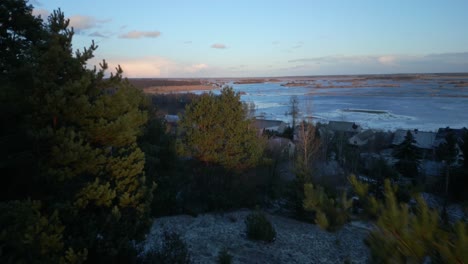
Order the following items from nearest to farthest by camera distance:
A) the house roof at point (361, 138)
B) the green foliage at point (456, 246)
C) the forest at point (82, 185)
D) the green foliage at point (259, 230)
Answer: the green foliage at point (456, 246) < the forest at point (82, 185) < the green foliage at point (259, 230) < the house roof at point (361, 138)

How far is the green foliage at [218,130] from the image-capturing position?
15914mm

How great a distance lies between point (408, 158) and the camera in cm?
2848

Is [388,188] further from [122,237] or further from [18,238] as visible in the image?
[122,237]

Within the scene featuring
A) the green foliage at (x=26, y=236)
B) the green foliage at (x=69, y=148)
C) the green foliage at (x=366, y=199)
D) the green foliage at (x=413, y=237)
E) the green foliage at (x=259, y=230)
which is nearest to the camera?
the green foliage at (x=413, y=237)

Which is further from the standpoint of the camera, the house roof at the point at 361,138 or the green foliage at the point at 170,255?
the house roof at the point at 361,138

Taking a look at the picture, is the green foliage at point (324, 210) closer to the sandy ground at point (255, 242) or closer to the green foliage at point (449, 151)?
the sandy ground at point (255, 242)

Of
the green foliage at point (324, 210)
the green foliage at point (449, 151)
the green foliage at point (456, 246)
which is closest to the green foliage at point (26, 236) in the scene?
the green foliage at point (324, 210)

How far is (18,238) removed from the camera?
5168 mm

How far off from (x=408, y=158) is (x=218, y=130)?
760 inches

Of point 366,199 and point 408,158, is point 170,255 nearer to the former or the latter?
point 366,199

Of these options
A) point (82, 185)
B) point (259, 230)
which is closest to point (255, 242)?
point (259, 230)

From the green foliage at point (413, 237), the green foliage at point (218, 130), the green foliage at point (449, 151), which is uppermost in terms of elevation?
the green foliage at point (413, 237)

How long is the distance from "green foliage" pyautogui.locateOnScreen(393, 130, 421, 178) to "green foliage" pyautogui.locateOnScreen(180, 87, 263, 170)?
1655 cm

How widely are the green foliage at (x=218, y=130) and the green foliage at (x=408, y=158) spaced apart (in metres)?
16.6
